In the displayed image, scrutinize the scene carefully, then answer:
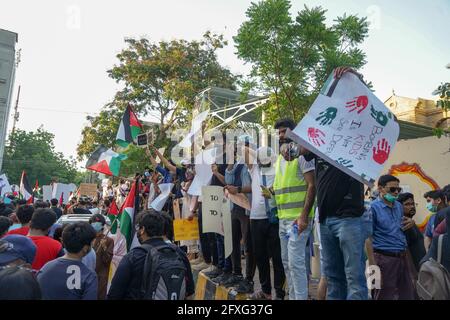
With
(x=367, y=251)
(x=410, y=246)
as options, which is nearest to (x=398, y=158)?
(x=410, y=246)

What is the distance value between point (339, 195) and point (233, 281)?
2078mm

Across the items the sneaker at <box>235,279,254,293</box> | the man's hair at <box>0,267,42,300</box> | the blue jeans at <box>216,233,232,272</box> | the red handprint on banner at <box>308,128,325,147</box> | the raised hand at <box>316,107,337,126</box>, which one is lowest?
the sneaker at <box>235,279,254,293</box>

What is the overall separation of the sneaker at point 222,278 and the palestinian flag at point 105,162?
3.11m

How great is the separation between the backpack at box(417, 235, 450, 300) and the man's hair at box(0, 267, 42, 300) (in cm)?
253

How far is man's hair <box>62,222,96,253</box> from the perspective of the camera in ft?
9.45

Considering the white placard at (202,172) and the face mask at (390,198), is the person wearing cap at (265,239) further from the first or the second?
the face mask at (390,198)

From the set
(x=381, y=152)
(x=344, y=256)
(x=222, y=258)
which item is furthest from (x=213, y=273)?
(x=381, y=152)

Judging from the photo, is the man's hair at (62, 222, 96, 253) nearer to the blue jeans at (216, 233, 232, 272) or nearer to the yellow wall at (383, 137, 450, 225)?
the blue jeans at (216, 233, 232, 272)

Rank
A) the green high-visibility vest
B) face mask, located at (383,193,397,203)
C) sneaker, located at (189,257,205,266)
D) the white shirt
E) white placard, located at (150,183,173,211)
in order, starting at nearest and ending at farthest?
the green high-visibility vest, face mask, located at (383,193,397,203), the white shirt, white placard, located at (150,183,173,211), sneaker, located at (189,257,205,266)

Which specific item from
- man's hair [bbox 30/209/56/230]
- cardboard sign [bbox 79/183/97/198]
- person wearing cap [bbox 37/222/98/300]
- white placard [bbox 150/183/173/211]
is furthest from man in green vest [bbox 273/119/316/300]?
cardboard sign [bbox 79/183/97/198]

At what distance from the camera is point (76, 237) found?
291cm

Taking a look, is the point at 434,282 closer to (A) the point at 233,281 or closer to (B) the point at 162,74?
(A) the point at 233,281
